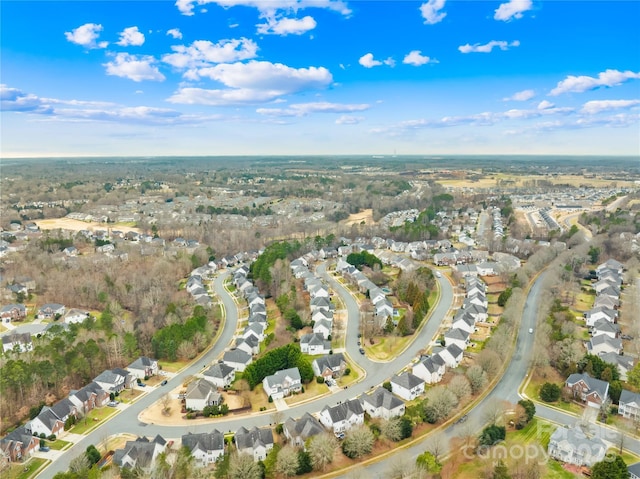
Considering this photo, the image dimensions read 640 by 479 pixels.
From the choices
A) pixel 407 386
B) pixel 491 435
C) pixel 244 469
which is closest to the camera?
pixel 244 469

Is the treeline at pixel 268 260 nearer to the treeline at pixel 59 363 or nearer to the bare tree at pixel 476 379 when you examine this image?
the treeline at pixel 59 363

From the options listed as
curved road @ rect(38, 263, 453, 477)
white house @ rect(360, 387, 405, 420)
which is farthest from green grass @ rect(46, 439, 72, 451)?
white house @ rect(360, 387, 405, 420)

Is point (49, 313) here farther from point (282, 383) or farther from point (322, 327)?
point (282, 383)

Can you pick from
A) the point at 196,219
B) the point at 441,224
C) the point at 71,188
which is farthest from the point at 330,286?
the point at 71,188

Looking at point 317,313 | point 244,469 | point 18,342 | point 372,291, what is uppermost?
point 372,291

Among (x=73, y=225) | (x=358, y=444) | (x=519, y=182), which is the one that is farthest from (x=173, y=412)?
(x=519, y=182)

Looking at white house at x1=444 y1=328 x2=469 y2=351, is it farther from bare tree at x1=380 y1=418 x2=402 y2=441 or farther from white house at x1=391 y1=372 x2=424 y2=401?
bare tree at x1=380 y1=418 x2=402 y2=441

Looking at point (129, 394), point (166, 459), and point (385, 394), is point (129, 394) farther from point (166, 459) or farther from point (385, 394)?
point (385, 394)
